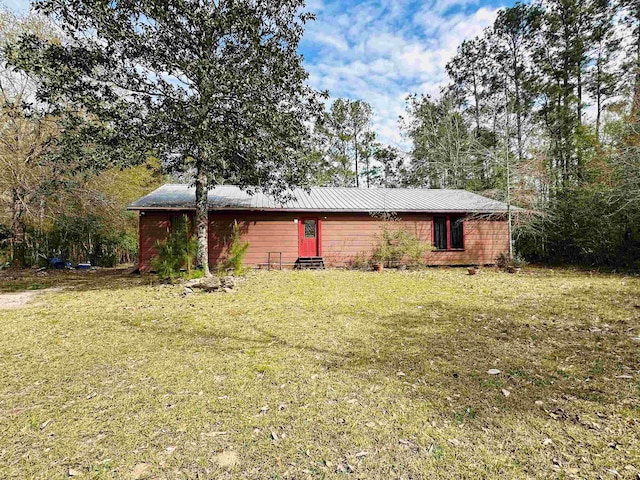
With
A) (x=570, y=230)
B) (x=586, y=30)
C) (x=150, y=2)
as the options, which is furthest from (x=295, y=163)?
(x=586, y=30)

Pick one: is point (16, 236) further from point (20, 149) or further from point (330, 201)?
point (330, 201)

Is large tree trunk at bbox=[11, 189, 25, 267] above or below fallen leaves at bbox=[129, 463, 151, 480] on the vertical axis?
above

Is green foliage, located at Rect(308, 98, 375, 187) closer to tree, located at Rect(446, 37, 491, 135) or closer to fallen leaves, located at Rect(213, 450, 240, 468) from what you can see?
tree, located at Rect(446, 37, 491, 135)

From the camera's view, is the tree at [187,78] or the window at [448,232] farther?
the window at [448,232]

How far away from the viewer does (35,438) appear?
227 cm

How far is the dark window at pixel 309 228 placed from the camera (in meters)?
13.0

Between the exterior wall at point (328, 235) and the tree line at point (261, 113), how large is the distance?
150 centimetres

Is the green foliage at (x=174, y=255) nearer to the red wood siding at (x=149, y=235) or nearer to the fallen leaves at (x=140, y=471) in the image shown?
the red wood siding at (x=149, y=235)

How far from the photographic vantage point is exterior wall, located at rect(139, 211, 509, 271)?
1161cm

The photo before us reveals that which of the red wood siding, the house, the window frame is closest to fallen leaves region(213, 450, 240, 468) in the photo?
the house

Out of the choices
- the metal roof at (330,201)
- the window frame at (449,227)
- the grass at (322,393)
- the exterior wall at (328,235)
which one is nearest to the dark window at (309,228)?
the exterior wall at (328,235)

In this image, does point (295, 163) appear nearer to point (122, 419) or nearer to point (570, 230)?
point (122, 419)

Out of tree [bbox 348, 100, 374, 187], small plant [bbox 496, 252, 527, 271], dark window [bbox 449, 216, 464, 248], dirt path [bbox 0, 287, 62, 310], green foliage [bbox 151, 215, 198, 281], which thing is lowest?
dirt path [bbox 0, 287, 62, 310]

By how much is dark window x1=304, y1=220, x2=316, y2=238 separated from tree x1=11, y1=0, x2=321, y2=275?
139 inches
